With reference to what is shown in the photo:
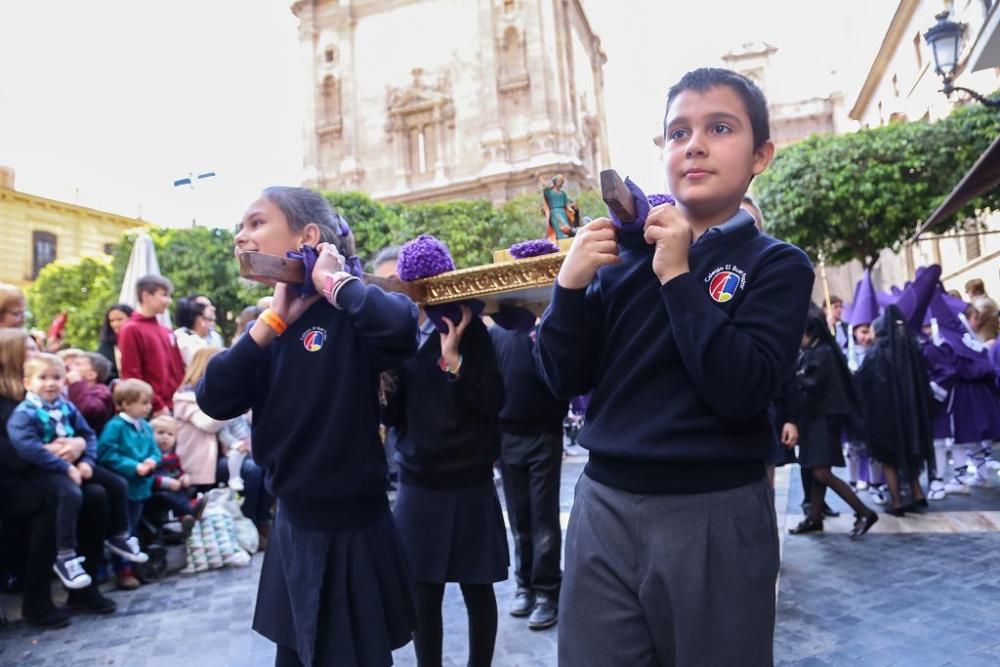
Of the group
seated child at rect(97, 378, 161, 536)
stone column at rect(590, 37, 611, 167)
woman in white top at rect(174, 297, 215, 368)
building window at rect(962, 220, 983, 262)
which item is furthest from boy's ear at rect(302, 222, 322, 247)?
stone column at rect(590, 37, 611, 167)

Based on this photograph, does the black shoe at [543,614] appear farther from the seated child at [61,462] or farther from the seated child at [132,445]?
the seated child at [132,445]

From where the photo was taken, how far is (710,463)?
1.47 meters

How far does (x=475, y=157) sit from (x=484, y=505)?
39086 mm

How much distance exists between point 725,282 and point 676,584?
0.62 metres

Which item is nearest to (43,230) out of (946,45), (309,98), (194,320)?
(309,98)

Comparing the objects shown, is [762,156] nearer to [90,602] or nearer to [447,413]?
[447,413]

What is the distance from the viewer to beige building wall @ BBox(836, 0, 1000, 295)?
1922cm

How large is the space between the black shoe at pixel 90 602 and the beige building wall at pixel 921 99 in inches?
688

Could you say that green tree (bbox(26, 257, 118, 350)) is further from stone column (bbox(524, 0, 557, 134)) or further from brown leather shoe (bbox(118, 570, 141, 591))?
brown leather shoe (bbox(118, 570, 141, 591))

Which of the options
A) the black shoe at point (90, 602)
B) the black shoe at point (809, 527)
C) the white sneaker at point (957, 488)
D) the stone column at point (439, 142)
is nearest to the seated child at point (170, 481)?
the black shoe at point (90, 602)

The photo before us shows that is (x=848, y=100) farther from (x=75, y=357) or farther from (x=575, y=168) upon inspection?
(x=75, y=357)

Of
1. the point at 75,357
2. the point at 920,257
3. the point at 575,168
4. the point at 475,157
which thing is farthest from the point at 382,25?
the point at 75,357

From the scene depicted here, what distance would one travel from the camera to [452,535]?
3.02m

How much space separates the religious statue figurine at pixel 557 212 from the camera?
312 centimetres
